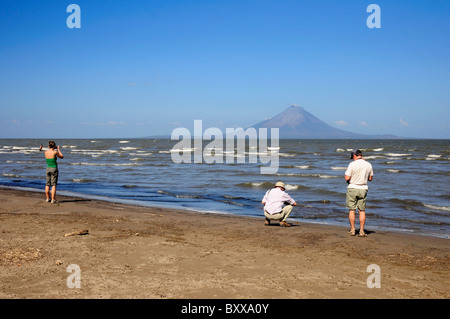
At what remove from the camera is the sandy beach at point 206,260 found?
4.75 m

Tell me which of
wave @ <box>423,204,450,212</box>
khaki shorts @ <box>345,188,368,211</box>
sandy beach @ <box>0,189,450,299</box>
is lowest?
wave @ <box>423,204,450,212</box>

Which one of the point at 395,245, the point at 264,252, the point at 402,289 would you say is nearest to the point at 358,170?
the point at 395,245

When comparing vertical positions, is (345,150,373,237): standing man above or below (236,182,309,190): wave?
above

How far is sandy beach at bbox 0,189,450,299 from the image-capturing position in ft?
15.6

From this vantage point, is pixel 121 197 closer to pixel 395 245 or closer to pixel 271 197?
pixel 271 197

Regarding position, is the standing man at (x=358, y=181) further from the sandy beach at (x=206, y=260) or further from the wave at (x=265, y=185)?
the wave at (x=265, y=185)

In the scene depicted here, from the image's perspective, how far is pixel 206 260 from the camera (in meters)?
6.07

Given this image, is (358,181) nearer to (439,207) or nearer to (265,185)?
(439,207)

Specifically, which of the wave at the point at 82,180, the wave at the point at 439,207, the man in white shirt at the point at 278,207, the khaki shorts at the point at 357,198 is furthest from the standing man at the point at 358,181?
the wave at the point at 82,180

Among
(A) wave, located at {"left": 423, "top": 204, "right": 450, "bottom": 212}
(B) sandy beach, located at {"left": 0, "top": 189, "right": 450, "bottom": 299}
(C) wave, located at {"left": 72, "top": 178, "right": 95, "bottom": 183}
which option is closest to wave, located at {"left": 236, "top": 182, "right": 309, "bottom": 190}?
(A) wave, located at {"left": 423, "top": 204, "right": 450, "bottom": 212}

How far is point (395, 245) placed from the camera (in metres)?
7.64

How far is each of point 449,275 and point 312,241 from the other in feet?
8.47

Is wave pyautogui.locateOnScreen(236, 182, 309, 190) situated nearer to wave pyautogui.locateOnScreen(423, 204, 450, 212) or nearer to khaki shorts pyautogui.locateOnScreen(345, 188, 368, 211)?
wave pyautogui.locateOnScreen(423, 204, 450, 212)
